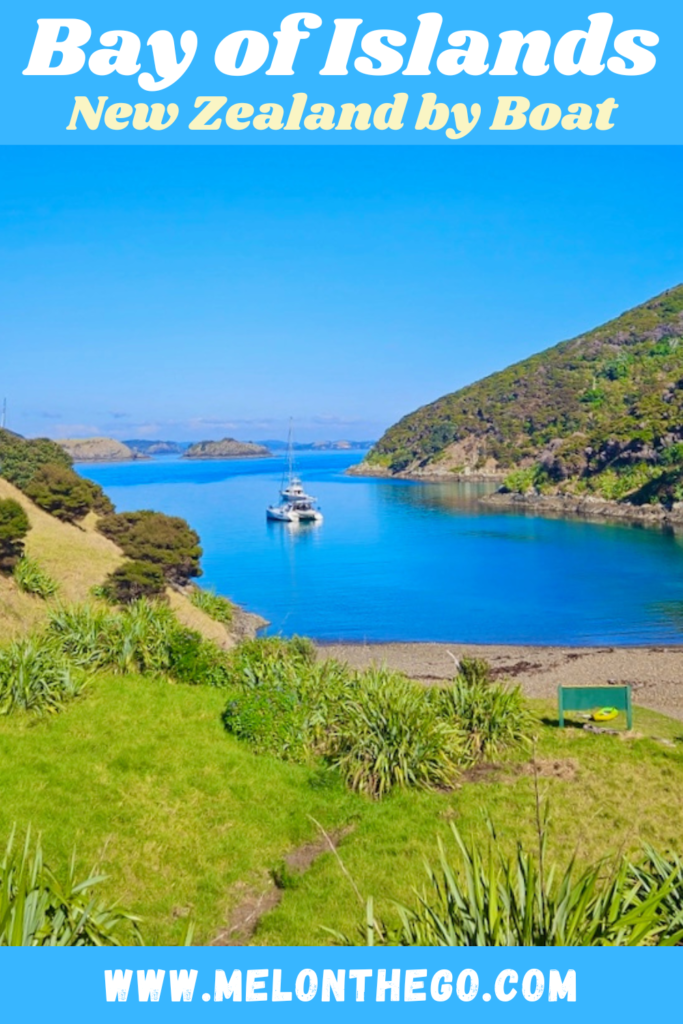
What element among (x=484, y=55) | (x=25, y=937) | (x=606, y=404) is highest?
(x=606, y=404)

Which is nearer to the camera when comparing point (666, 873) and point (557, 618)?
point (666, 873)

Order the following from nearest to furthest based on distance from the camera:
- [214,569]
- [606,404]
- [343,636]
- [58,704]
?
[58,704], [343,636], [214,569], [606,404]

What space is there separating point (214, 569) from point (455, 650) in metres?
28.2

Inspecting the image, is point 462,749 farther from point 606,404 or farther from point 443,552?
point 606,404

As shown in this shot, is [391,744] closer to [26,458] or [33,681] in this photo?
[33,681]

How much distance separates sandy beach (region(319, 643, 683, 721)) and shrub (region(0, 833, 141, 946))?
17999 mm

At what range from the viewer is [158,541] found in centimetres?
3519

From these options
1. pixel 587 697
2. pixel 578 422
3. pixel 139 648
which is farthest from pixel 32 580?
pixel 578 422

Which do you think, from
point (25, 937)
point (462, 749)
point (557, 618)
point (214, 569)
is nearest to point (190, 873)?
point (25, 937)

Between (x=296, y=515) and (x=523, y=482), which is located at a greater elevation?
(x=523, y=482)

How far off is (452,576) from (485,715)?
125ft

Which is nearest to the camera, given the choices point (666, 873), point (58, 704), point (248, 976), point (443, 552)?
point (248, 976)

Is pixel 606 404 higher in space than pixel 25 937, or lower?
higher

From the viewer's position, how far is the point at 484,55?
23.2 ft
